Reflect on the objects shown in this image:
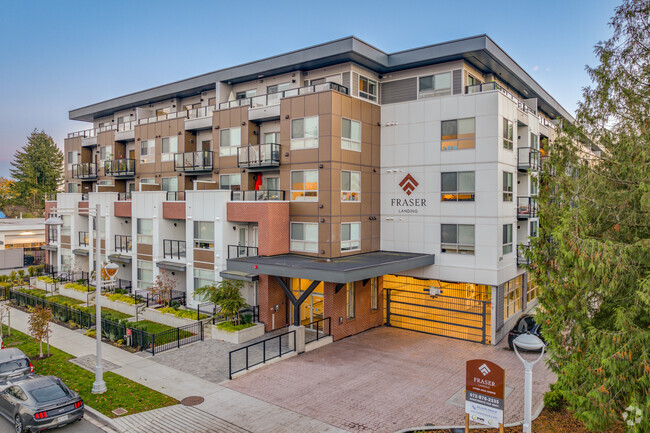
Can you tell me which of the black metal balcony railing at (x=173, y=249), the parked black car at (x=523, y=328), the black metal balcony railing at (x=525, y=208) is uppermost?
the black metal balcony railing at (x=525, y=208)

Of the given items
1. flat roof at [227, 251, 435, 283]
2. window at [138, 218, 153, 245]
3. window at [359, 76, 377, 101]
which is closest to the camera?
flat roof at [227, 251, 435, 283]

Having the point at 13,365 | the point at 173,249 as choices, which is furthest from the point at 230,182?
the point at 13,365

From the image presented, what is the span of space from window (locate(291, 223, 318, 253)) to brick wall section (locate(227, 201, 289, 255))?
0.38 meters

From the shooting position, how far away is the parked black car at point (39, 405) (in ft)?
41.0

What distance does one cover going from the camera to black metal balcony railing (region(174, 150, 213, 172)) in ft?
95.1

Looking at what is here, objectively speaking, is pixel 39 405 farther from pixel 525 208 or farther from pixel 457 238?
pixel 525 208

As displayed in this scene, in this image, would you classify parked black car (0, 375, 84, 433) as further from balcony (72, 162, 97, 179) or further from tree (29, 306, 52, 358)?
balcony (72, 162, 97, 179)

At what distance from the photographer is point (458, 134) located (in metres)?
22.4

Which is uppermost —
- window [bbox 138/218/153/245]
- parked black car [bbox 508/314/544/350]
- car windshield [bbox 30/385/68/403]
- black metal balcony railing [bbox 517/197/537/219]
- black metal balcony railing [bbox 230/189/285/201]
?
black metal balcony railing [bbox 230/189/285/201]

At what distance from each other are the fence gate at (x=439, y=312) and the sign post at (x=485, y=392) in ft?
36.6

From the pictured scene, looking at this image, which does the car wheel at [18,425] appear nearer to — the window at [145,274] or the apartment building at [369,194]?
the apartment building at [369,194]

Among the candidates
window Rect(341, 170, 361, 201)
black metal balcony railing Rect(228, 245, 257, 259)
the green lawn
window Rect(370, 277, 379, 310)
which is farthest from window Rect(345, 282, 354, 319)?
the green lawn

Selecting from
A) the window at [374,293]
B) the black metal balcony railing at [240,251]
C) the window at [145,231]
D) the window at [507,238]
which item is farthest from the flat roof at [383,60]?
the window at [374,293]

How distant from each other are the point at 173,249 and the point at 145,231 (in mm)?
2934
